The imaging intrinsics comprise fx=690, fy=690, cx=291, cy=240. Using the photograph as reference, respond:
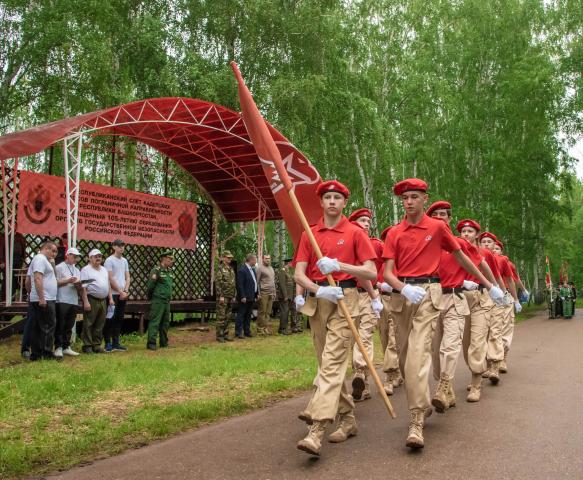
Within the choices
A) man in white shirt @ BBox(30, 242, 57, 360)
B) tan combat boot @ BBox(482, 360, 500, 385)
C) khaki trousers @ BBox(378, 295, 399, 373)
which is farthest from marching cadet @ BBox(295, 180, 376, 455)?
man in white shirt @ BBox(30, 242, 57, 360)

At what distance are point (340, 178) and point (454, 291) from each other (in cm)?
2114

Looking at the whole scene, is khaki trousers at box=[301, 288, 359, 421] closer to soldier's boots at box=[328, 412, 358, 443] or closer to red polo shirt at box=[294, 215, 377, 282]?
soldier's boots at box=[328, 412, 358, 443]

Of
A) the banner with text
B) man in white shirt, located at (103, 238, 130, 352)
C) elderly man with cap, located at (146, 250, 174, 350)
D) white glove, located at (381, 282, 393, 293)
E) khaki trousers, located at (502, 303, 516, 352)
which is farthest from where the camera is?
the banner with text

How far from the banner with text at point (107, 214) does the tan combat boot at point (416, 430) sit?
36.2 ft

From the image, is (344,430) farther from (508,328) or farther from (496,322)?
(508,328)

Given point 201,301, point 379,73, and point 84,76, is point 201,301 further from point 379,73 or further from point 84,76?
point 379,73

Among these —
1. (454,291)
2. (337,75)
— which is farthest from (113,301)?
(337,75)

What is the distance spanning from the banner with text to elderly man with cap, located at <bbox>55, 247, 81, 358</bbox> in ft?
11.6

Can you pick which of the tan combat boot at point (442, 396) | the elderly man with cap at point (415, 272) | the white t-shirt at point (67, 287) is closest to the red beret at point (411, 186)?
the elderly man with cap at point (415, 272)

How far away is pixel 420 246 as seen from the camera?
576cm

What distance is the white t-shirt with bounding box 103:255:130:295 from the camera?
1265 centimetres

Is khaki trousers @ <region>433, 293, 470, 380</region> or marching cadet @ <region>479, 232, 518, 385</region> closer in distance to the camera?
khaki trousers @ <region>433, 293, 470, 380</region>

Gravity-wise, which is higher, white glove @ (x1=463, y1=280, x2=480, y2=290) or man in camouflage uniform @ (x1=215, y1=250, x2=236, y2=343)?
white glove @ (x1=463, y1=280, x2=480, y2=290)

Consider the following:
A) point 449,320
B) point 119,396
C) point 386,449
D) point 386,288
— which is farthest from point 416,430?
point 119,396
